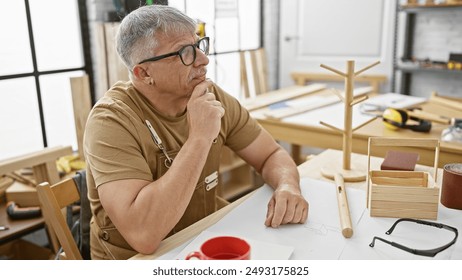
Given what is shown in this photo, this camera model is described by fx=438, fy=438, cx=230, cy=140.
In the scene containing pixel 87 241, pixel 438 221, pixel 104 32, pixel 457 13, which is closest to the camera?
pixel 438 221

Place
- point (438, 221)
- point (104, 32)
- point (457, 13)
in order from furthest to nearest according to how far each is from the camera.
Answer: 1. point (457, 13)
2. point (104, 32)
3. point (438, 221)

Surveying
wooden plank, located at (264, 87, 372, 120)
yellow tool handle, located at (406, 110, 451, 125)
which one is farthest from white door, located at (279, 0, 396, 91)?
yellow tool handle, located at (406, 110, 451, 125)

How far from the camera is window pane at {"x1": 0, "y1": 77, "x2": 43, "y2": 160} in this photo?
2.09 meters

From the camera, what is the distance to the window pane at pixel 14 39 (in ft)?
6.69

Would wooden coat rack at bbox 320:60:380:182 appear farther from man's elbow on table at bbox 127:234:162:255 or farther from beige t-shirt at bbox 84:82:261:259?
man's elbow on table at bbox 127:234:162:255

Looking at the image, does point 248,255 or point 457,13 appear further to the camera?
point 457,13

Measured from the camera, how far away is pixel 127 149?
3.62ft

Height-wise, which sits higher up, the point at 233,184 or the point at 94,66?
the point at 94,66

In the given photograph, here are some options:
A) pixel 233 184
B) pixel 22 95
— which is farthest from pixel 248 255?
pixel 233 184

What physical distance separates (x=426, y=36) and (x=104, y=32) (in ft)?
7.97

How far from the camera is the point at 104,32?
2305 mm

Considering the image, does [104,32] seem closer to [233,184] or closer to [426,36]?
[233,184]

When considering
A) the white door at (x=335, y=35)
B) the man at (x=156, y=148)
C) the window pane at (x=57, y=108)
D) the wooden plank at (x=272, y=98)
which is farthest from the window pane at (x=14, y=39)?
the white door at (x=335, y=35)

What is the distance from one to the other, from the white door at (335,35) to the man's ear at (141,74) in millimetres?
2543
